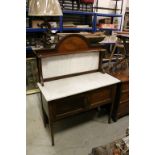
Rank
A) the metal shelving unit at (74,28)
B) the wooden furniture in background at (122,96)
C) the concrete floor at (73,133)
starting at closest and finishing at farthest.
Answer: the concrete floor at (73,133)
the wooden furniture in background at (122,96)
the metal shelving unit at (74,28)

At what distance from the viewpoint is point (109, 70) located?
2.31m

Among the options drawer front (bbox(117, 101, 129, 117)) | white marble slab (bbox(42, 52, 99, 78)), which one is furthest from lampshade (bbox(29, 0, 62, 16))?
drawer front (bbox(117, 101, 129, 117))

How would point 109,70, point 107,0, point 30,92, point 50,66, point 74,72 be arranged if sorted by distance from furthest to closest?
point 107,0 < point 30,92 < point 109,70 < point 74,72 < point 50,66

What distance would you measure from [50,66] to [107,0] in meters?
2.63

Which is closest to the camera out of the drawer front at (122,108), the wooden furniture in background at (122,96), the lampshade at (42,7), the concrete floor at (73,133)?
the lampshade at (42,7)

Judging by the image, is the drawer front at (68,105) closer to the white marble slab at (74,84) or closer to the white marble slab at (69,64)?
the white marble slab at (74,84)

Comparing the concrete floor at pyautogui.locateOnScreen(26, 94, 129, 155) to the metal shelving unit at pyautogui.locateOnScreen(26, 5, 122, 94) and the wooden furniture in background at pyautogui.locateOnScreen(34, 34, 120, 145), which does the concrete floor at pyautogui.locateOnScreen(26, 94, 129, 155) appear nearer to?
the wooden furniture in background at pyautogui.locateOnScreen(34, 34, 120, 145)

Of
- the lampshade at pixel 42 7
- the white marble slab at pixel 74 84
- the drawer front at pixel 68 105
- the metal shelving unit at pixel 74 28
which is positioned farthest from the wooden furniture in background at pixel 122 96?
the metal shelving unit at pixel 74 28

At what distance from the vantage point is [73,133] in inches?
77.5

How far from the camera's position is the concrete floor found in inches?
68.7

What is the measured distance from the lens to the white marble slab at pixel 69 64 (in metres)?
1.82
